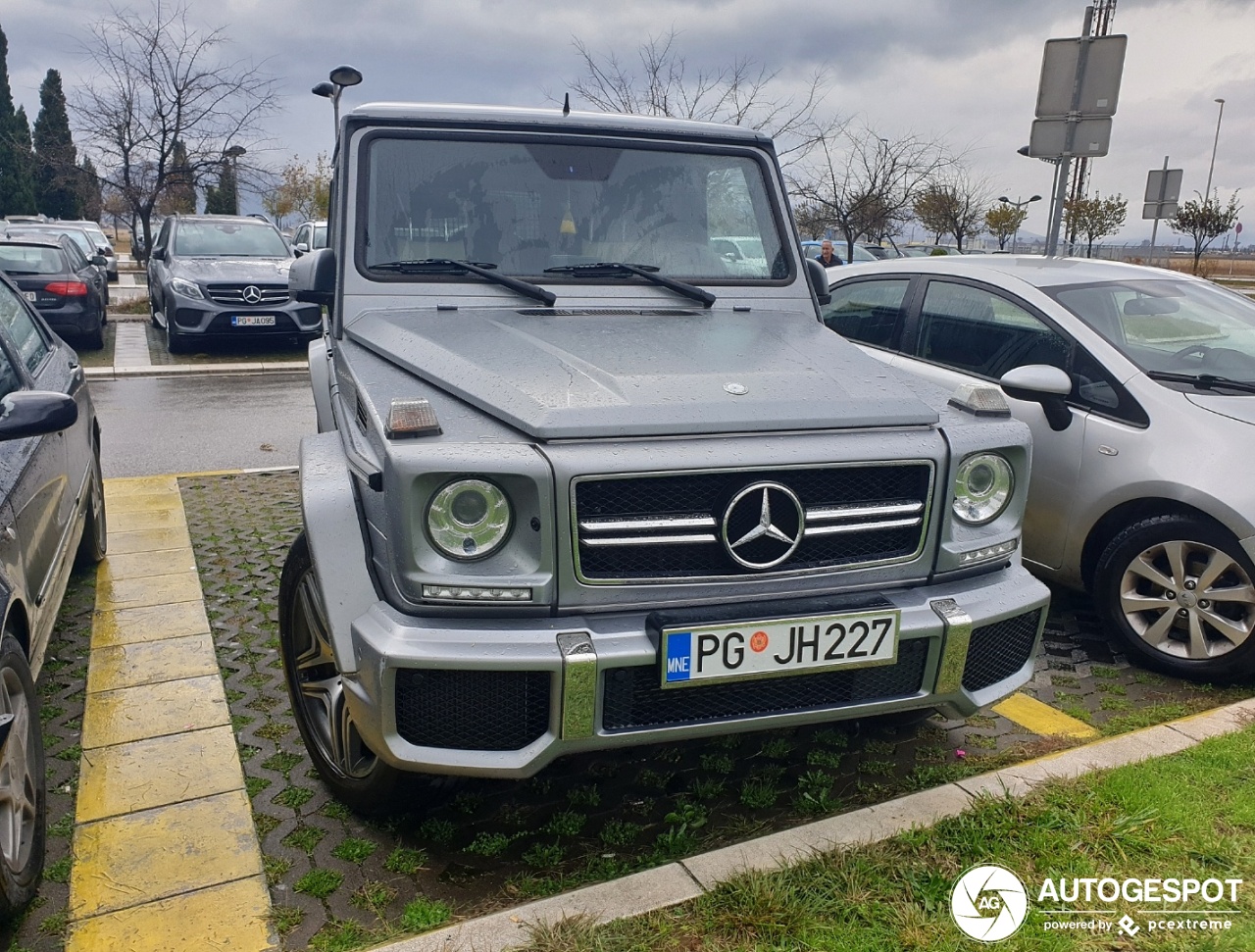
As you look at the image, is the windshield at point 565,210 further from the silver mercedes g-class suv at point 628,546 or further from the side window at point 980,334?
the side window at point 980,334

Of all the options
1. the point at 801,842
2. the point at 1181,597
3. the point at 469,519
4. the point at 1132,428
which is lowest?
the point at 801,842

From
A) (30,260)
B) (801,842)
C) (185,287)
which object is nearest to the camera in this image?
(801,842)

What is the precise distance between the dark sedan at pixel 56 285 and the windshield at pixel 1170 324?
42.4 ft

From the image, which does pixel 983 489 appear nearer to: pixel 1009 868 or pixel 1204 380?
pixel 1009 868

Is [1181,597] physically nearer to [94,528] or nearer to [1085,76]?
[94,528]

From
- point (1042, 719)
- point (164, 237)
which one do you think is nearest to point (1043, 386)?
point (1042, 719)

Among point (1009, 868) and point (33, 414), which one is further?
point (33, 414)

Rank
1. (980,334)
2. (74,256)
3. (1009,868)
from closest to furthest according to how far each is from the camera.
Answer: (1009,868) → (980,334) → (74,256)

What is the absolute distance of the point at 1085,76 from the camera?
27.0 feet

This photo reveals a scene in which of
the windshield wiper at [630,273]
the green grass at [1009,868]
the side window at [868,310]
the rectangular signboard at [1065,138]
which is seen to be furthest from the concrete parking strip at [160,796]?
the rectangular signboard at [1065,138]

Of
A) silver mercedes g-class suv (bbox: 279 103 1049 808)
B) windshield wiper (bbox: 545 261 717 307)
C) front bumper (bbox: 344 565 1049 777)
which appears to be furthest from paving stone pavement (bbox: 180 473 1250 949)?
windshield wiper (bbox: 545 261 717 307)

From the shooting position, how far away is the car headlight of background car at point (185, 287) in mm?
13242

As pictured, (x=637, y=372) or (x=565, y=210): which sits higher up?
(x=565, y=210)

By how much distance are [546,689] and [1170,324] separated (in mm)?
3830
